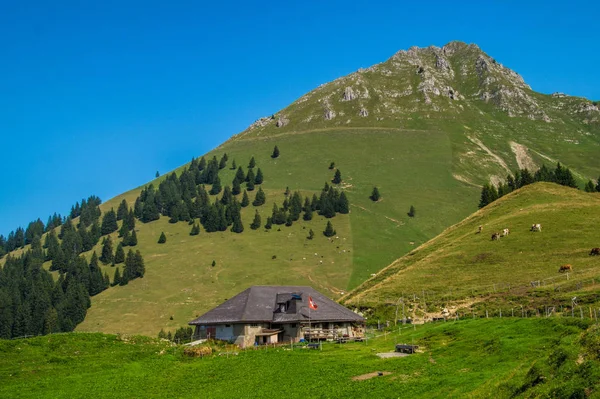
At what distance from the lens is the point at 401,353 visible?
41.3m

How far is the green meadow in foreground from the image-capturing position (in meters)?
21.9

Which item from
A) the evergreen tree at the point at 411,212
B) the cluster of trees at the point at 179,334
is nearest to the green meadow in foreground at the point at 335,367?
the cluster of trees at the point at 179,334

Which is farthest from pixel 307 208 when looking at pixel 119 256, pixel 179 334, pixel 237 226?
pixel 179 334

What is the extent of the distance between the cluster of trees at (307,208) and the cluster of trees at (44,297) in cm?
6320

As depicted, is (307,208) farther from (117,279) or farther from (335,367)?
(335,367)

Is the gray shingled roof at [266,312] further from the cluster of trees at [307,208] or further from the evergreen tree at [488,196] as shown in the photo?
the cluster of trees at [307,208]

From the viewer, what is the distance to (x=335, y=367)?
37.4 meters

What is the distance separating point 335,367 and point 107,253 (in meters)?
154

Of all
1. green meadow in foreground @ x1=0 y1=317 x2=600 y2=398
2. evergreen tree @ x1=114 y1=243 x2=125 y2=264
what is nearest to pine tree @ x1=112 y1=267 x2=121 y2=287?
evergreen tree @ x1=114 y1=243 x2=125 y2=264

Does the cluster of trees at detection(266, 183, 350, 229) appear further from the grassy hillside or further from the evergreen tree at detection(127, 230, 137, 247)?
the grassy hillside

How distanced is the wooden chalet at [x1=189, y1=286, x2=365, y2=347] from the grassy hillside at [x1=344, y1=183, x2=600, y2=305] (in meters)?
19.3

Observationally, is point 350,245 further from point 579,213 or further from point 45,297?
point 45,297

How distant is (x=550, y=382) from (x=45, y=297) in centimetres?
14931

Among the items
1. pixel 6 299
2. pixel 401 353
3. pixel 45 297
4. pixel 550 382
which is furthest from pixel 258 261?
pixel 550 382
